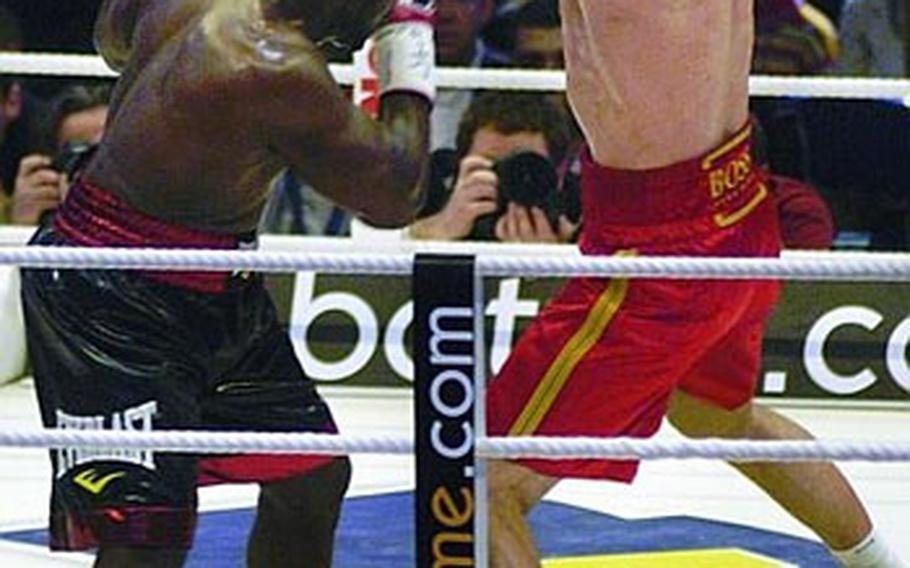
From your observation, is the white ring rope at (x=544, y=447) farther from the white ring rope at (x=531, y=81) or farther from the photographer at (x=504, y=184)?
the photographer at (x=504, y=184)

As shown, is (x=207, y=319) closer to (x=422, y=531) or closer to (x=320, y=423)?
Result: (x=320, y=423)

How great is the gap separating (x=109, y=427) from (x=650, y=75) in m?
0.75

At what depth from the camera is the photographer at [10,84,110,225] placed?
4781 millimetres

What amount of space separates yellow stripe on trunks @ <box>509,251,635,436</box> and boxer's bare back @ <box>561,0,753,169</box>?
0.16m

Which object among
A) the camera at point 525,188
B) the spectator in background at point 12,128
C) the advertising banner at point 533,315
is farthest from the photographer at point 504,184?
the spectator in background at point 12,128

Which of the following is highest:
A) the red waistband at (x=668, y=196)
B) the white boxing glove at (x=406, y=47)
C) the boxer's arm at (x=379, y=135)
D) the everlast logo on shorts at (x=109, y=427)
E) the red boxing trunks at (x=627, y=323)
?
the white boxing glove at (x=406, y=47)

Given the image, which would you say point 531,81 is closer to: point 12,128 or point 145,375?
point 145,375

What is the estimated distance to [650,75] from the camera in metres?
2.59

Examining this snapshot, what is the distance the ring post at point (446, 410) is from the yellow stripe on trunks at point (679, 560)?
990 millimetres

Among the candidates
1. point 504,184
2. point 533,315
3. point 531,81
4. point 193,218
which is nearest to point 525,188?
point 504,184

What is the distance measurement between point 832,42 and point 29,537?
2618 millimetres

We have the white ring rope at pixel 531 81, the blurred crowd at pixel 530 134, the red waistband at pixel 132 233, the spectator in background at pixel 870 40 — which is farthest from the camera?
the spectator in background at pixel 870 40

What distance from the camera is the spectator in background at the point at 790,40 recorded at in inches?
201

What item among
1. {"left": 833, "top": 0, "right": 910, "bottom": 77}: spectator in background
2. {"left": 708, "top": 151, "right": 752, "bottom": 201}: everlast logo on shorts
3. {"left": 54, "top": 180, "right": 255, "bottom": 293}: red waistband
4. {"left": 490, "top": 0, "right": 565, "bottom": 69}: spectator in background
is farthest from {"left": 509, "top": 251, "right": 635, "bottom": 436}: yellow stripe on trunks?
{"left": 833, "top": 0, "right": 910, "bottom": 77}: spectator in background
